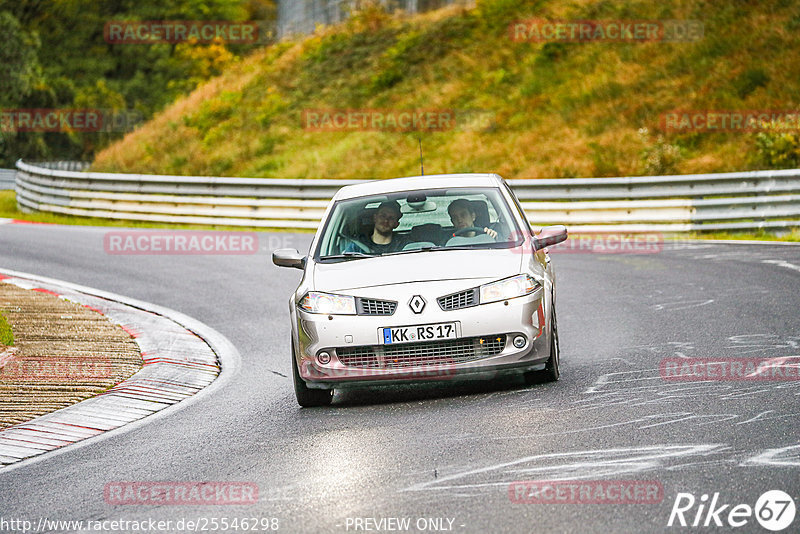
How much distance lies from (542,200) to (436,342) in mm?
14658

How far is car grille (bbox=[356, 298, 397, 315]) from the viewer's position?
7.89 metres

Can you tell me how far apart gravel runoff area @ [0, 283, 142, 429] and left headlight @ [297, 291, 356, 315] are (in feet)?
6.83

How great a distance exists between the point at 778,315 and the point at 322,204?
13720 millimetres

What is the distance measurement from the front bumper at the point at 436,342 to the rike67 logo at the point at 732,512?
2.77m

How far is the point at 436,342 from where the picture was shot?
783cm

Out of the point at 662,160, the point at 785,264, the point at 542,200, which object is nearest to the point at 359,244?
the point at 785,264

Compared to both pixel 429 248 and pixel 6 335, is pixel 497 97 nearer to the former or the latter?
pixel 6 335

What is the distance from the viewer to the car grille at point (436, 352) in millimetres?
7863

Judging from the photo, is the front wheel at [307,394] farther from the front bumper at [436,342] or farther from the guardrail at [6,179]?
the guardrail at [6,179]

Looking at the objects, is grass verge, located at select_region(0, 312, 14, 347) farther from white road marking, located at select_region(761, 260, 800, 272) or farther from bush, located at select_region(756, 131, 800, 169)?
bush, located at select_region(756, 131, 800, 169)

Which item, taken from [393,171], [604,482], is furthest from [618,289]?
[393,171]

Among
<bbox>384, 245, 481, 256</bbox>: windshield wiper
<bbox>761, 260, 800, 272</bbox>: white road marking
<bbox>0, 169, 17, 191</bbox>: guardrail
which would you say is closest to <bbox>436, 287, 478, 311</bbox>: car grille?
<bbox>384, 245, 481, 256</bbox>: windshield wiper

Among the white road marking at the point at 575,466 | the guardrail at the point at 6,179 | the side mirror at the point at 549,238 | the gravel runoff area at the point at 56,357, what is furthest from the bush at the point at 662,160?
the guardrail at the point at 6,179

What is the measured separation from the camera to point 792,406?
700cm
